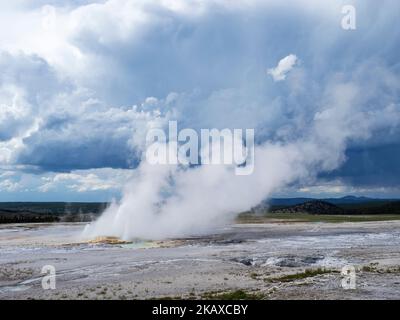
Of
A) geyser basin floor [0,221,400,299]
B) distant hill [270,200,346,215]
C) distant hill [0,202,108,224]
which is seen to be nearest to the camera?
geyser basin floor [0,221,400,299]

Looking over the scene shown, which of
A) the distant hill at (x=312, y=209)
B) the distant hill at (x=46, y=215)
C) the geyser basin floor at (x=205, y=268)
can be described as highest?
the distant hill at (x=312, y=209)

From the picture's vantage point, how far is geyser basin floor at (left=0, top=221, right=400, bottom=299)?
18391 mm

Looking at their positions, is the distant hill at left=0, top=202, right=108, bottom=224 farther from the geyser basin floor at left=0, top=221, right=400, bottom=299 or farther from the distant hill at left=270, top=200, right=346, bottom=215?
the distant hill at left=270, top=200, right=346, bottom=215

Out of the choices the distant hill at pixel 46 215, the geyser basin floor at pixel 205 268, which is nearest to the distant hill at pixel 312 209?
the distant hill at pixel 46 215

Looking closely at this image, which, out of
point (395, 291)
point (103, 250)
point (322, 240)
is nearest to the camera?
point (395, 291)

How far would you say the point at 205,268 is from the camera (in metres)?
23.8

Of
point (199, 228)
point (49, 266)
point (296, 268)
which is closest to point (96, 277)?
point (49, 266)

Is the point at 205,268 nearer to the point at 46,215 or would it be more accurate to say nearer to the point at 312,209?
the point at 46,215

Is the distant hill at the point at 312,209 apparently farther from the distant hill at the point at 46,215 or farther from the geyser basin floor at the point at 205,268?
the geyser basin floor at the point at 205,268

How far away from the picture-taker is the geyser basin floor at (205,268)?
1839 centimetres

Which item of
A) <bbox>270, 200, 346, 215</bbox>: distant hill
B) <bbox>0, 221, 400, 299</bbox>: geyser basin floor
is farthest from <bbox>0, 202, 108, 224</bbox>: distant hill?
<bbox>270, 200, 346, 215</bbox>: distant hill
